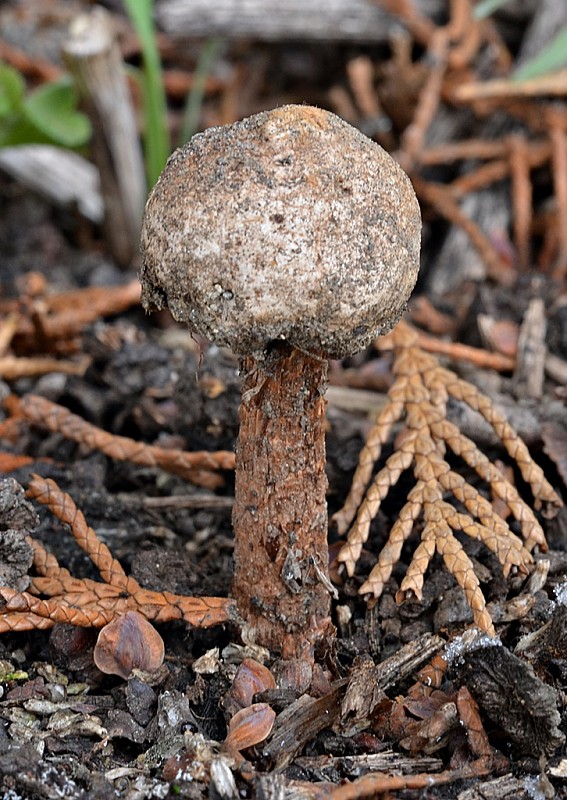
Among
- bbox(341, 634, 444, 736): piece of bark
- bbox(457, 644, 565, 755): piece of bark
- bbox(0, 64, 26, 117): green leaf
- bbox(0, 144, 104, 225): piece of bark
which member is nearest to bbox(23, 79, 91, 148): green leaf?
bbox(0, 64, 26, 117): green leaf

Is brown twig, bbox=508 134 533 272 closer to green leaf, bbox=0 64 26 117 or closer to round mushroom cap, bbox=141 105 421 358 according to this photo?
green leaf, bbox=0 64 26 117

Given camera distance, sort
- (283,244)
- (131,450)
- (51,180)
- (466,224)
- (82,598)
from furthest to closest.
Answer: (51,180) < (466,224) < (131,450) < (82,598) < (283,244)

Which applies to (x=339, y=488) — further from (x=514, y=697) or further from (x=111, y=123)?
(x=111, y=123)

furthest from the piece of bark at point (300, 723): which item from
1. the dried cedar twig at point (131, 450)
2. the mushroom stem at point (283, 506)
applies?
the dried cedar twig at point (131, 450)

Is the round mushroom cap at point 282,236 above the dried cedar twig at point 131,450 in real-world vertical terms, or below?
above

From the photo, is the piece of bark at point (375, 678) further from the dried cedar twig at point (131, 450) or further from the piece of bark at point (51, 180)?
the piece of bark at point (51, 180)

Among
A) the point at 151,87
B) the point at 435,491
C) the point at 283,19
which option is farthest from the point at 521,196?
the point at 435,491
